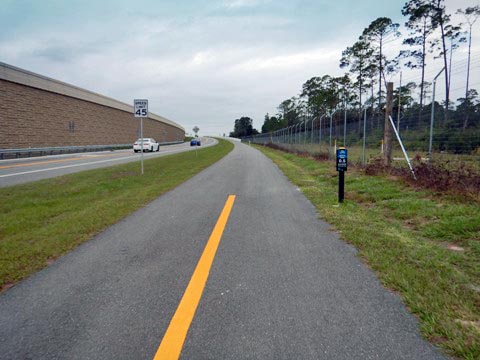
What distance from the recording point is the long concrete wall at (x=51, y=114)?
22.8m

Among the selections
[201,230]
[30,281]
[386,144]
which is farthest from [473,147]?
[30,281]

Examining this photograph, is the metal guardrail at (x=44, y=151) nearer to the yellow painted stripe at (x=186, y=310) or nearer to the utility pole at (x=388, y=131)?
the yellow painted stripe at (x=186, y=310)

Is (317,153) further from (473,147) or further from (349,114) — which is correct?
(473,147)

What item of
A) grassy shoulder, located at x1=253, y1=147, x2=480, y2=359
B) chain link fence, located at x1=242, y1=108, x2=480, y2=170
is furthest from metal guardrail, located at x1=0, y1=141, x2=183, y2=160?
grassy shoulder, located at x1=253, y1=147, x2=480, y2=359

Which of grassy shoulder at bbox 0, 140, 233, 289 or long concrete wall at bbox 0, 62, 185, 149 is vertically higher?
long concrete wall at bbox 0, 62, 185, 149

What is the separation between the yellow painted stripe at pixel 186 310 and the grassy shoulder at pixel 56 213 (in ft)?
6.41

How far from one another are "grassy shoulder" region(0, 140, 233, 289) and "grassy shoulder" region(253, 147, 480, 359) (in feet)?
13.5

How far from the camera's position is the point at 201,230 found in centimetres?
511

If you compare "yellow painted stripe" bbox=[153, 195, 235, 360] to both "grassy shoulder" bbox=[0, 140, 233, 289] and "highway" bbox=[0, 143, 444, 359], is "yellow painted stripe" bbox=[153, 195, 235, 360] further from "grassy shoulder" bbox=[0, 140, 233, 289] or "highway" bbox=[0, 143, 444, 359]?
"grassy shoulder" bbox=[0, 140, 233, 289]

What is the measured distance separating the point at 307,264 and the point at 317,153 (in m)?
17.1

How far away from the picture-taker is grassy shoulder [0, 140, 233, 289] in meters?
3.95

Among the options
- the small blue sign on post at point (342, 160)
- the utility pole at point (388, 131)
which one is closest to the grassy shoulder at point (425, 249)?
the small blue sign on post at point (342, 160)

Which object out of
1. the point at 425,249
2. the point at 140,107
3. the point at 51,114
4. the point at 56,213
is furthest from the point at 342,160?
the point at 51,114

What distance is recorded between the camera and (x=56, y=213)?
6.37 metres
